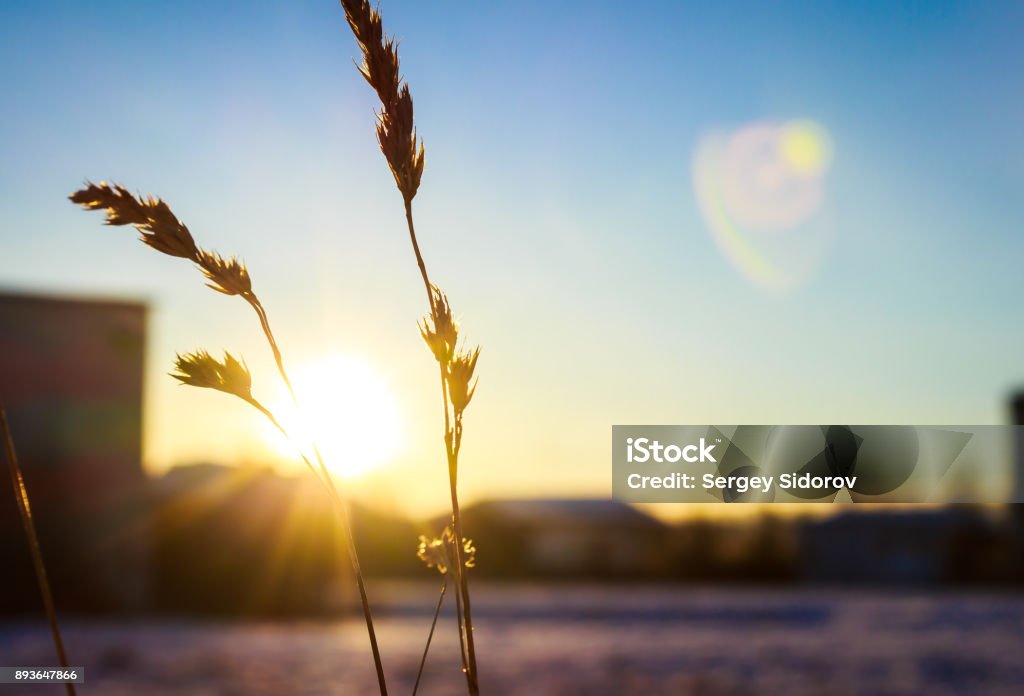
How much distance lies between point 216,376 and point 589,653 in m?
14.1

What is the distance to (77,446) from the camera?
928 inches

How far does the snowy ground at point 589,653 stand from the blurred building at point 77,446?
4.23m

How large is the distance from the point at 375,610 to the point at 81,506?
7.74m

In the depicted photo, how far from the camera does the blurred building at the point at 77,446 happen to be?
2236 cm

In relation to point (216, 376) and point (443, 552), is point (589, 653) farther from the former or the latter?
point (216, 376)

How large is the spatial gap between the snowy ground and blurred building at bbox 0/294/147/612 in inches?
167

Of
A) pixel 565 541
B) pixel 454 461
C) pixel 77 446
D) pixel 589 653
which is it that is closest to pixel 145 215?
pixel 454 461

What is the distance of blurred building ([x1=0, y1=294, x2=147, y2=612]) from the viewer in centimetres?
2236

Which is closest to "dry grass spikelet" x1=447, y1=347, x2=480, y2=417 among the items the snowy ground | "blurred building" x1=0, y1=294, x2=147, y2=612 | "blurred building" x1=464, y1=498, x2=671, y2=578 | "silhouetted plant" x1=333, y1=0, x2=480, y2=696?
"silhouetted plant" x1=333, y1=0, x2=480, y2=696

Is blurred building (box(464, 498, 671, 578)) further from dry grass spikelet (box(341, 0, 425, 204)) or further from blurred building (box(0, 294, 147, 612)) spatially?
dry grass spikelet (box(341, 0, 425, 204))

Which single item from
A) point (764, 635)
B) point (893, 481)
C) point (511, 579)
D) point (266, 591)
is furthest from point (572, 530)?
point (893, 481)

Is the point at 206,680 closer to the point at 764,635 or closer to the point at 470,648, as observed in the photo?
the point at 764,635

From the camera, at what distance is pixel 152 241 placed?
910 mm

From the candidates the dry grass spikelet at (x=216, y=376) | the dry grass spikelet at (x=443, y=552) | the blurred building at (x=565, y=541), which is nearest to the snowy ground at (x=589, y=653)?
the dry grass spikelet at (x=443, y=552)
